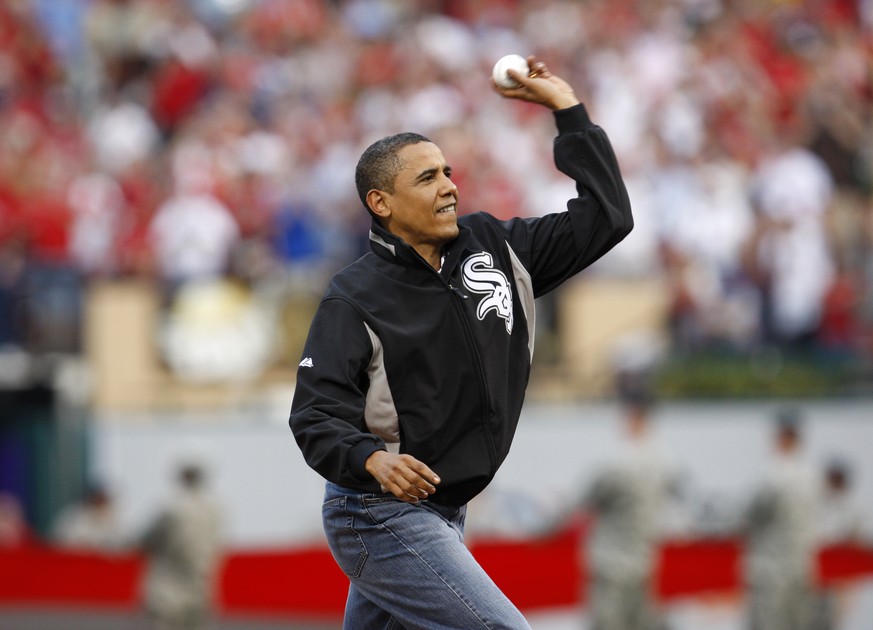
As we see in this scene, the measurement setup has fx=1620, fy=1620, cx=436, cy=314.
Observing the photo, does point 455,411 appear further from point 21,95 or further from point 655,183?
point 21,95

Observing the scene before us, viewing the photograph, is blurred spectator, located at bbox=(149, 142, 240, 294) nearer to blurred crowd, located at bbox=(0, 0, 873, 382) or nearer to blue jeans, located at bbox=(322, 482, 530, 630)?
blurred crowd, located at bbox=(0, 0, 873, 382)

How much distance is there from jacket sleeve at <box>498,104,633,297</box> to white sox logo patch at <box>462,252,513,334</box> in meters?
0.14

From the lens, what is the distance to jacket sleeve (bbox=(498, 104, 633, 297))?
16.2 feet

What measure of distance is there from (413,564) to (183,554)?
7.04 m

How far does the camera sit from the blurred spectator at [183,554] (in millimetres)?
11391

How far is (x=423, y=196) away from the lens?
15.7 feet

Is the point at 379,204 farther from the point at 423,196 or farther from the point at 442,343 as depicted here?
the point at 442,343

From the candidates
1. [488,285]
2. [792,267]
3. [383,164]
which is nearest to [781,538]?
[792,267]

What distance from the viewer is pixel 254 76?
17.0 metres

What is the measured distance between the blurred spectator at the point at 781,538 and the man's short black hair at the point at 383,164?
718cm

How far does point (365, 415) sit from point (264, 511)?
33.1 feet

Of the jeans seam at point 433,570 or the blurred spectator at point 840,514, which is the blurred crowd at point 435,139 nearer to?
the blurred spectator at point 840,514

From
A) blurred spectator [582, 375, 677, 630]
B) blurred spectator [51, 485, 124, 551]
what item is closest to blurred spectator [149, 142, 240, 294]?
blurred spectator [51, 485, 124, 551]

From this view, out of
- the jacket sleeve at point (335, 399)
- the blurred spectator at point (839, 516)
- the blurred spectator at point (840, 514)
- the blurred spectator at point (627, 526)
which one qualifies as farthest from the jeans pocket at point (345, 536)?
the blurred spectator at point (839, 516)
